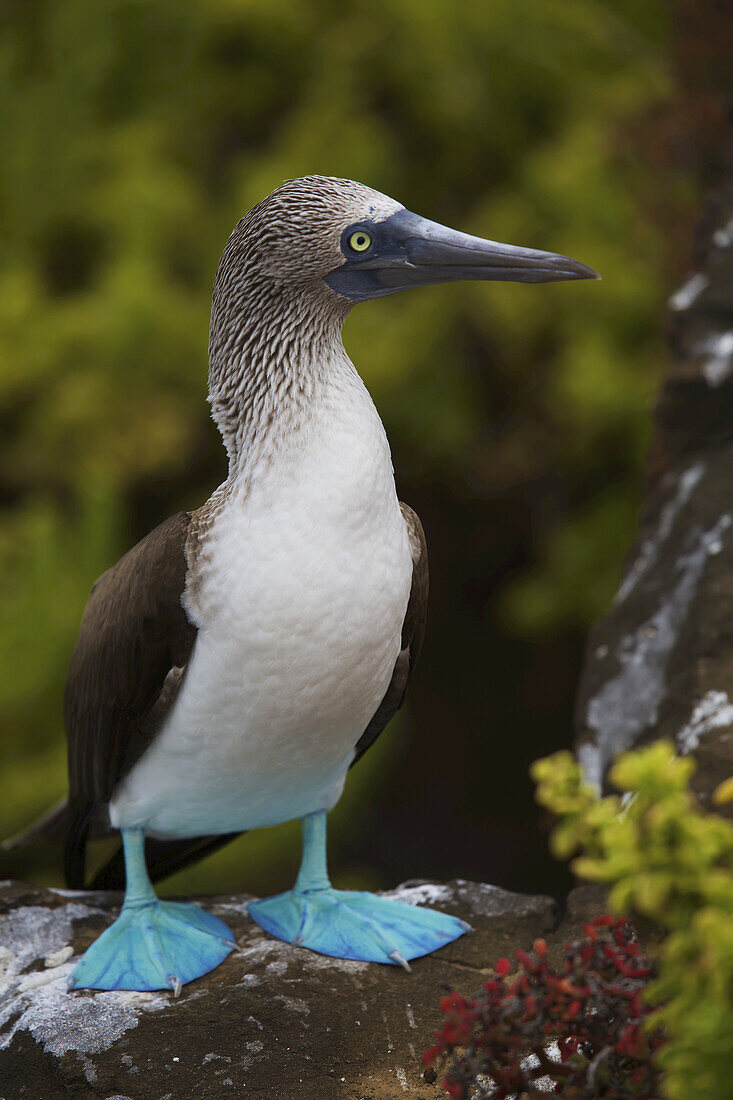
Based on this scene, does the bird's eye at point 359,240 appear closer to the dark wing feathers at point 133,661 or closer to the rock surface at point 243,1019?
the dark wing feathers at point 133,661

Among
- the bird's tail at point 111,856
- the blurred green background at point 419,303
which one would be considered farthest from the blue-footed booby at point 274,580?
the blurred green background at point 419,303

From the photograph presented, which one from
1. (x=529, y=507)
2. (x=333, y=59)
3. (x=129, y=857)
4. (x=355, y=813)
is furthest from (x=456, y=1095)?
(x=333, y=59)

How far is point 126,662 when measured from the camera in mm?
2836

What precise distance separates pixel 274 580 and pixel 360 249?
84 centimetres

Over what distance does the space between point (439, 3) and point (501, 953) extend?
5.21m

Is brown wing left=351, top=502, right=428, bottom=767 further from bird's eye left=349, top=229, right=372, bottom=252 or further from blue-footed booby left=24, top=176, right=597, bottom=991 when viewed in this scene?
bird's eye left=349, top=229, right=372, bottom=252

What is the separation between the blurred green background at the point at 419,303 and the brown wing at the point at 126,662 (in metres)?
2.36

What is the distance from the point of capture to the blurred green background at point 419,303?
5.87m

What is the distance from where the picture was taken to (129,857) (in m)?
3.18

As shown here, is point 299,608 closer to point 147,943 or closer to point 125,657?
point 125,657

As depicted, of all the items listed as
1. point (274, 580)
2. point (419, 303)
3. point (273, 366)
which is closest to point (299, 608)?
point (274, 580)

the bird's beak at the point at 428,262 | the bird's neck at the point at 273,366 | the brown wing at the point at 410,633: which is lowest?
the brown wing at the point at 410,633

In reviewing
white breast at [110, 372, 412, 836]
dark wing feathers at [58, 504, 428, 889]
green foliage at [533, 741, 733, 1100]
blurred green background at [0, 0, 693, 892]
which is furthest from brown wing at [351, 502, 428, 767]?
blurred green background at [0, 0, 693, 892]

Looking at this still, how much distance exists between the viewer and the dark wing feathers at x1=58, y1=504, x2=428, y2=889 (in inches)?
108
